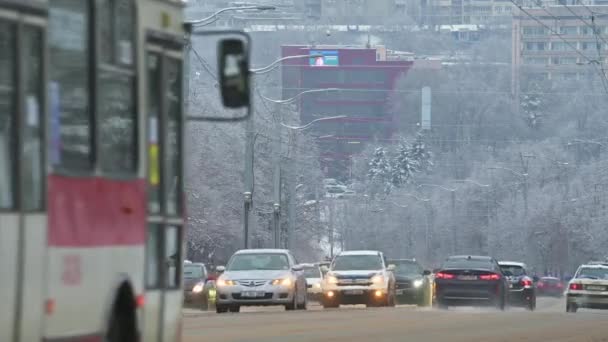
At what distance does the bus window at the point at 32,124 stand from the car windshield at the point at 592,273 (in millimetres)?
39377

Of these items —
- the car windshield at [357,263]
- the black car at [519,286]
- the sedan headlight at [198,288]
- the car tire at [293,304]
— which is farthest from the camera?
the black car at [519,286]

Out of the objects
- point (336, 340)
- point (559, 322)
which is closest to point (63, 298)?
point (336, 340)

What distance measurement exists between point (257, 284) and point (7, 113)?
26413mm

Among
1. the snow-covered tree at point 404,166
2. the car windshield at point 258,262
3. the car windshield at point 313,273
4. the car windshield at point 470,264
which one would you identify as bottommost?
the car windshield at point 313,273

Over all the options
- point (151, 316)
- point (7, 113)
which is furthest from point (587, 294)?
point (7, 113)

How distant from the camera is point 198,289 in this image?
4372 cm

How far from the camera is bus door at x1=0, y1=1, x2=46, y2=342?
879cm

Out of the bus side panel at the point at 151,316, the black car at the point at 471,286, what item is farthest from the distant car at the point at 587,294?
the bus side panel at the point at 151,316

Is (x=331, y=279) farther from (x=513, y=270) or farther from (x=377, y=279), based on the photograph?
(x=513, y=270)

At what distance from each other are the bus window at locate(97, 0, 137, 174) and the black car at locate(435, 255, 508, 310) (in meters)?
31.0

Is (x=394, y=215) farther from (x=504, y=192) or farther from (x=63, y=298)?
(x=63, y=298)

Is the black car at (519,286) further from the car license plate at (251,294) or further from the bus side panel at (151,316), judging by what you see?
the bus side panel at (151,316)

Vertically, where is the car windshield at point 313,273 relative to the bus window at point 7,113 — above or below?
below

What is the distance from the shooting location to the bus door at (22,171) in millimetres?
8789
